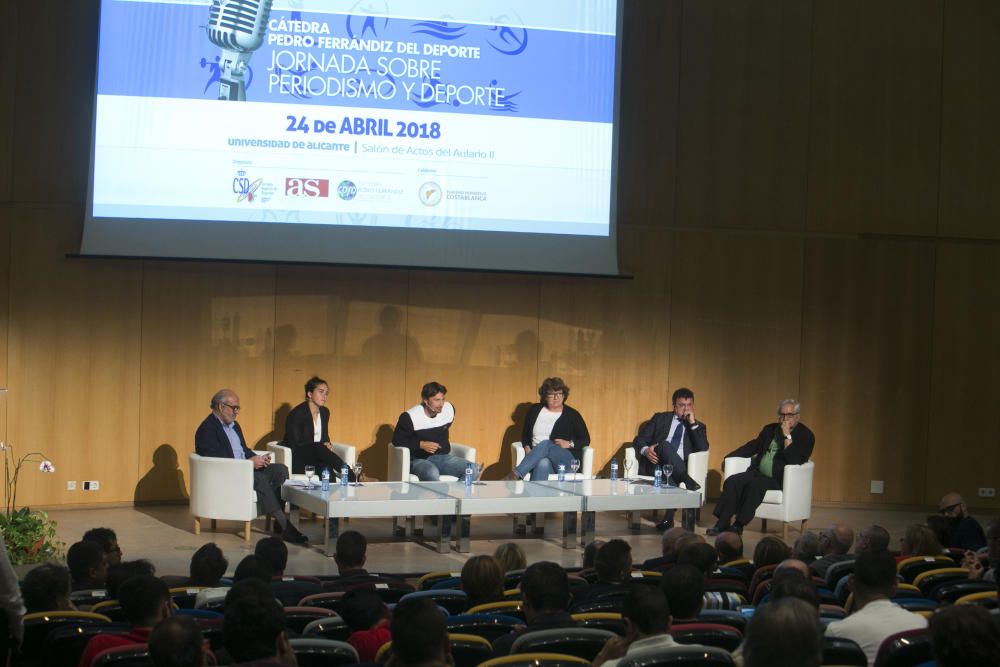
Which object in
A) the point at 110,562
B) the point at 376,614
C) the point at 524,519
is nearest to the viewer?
the point at 376,614

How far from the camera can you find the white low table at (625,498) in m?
8.01

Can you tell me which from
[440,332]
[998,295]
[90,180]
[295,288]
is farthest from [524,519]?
[998,295]

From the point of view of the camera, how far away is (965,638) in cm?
269

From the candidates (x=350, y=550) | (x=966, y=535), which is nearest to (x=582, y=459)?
(x=966, y=535)

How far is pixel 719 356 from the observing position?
34.3 ft

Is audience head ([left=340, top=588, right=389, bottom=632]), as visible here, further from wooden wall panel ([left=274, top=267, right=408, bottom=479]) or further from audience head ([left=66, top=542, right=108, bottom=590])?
wooden wall panel ([left=274, top=267, right=408, bottom=479])

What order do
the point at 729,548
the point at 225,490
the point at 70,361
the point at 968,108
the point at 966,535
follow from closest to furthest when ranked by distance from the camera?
the point at 729,548 < the point at 966,535 < the point at 225,490 < the point at 70,361 < the point at 968,108

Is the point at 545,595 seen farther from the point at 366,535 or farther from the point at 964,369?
the point at 964,369

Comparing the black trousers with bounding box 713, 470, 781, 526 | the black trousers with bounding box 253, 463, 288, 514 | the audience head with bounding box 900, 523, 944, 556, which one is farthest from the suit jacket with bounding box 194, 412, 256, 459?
the audience head with bounding box 900, 523, 944, 556

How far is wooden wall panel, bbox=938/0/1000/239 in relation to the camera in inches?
422

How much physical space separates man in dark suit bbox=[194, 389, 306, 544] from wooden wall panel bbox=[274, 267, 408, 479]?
1.24 m

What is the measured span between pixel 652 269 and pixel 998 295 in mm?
3188

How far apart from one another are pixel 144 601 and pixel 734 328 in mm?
Answer: 7731

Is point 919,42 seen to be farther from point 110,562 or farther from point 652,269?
point 110,562
